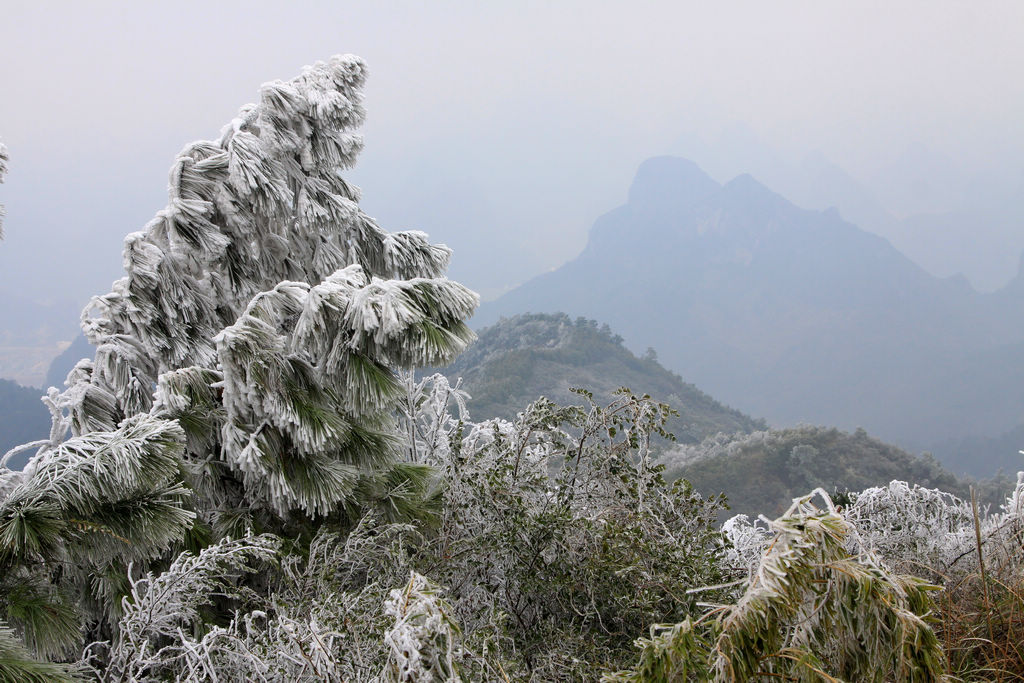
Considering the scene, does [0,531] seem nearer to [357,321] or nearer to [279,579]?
[357,321]

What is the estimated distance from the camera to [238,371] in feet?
9.91

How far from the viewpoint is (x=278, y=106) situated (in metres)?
4.26

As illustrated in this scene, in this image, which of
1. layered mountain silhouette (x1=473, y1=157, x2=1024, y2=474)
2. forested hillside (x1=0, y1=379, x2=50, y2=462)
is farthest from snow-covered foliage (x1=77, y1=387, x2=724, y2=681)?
layered mountain silhouette (x1=473, y1=157, x2=1024, y2=474)

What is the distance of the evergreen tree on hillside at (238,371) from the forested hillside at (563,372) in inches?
1449

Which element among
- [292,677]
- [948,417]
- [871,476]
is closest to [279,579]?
[292,677]

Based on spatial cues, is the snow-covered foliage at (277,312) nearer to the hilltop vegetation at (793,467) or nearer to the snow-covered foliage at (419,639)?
the snow-covered foliage at (419,639)

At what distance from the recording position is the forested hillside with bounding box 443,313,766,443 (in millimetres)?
47406

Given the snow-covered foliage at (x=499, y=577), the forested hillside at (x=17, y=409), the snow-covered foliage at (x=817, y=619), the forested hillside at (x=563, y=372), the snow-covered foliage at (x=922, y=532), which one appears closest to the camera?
the snow-covered foliage at (x=817, y=619)

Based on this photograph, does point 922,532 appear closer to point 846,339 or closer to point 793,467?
point 793,467

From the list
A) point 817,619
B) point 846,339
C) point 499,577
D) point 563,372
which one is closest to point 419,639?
point 817,619

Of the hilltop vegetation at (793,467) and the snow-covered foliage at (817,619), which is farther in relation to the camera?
the hilltop vegetation at (793,467)

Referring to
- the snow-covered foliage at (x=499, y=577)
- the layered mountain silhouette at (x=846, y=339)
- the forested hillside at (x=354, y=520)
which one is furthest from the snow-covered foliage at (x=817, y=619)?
the layered mountain silhouette at (x=846, y=339)

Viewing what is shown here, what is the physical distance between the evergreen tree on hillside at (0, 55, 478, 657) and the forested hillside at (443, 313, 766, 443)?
121 feet

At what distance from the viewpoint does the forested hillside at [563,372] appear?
47406 mm
